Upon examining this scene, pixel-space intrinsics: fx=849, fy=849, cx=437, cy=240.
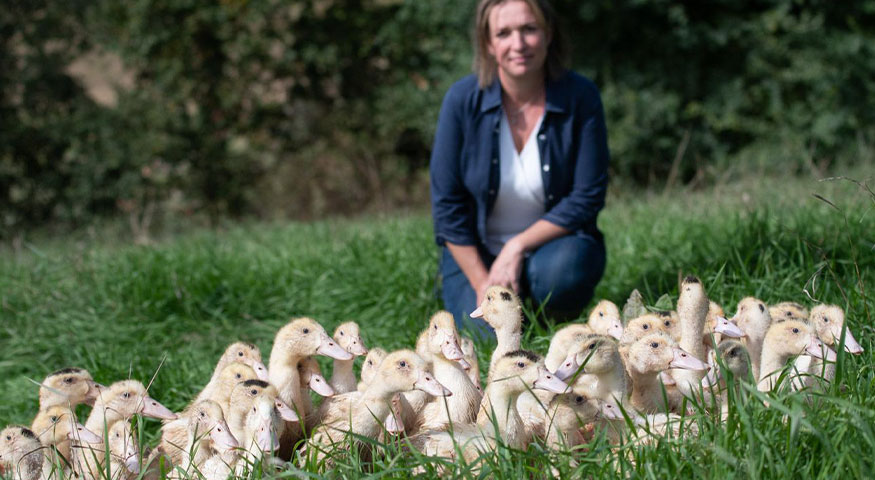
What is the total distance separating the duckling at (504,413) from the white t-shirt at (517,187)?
2.01m

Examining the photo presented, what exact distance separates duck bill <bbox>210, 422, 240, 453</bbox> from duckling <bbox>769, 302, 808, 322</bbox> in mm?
2050

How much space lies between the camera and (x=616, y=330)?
3465 millimetres

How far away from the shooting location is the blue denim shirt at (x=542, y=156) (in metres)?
4.59

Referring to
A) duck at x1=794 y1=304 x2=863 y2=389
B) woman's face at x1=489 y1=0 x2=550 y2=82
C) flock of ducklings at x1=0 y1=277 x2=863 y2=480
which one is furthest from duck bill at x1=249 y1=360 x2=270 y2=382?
woman's face at x1=489 y1=0 x2=550 y2=82

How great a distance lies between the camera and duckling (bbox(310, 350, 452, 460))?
286 centimetres

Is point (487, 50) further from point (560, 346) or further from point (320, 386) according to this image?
point (320, 386)

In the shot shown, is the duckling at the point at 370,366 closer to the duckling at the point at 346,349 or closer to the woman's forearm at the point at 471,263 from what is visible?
the duckling at the point at 346,349

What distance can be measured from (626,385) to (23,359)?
3670 millimetres

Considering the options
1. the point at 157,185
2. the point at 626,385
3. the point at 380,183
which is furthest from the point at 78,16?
the point at 626,385

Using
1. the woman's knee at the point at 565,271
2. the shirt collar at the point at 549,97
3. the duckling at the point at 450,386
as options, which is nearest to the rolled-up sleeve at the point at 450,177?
the shirt collar at the point at 549,97

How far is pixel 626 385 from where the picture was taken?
9.99 feet

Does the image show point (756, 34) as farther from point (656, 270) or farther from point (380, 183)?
point (656, 270)

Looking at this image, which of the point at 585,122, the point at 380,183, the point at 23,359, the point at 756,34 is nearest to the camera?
→ the point at 585,122

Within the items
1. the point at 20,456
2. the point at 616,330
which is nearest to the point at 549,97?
the point at 616,330
